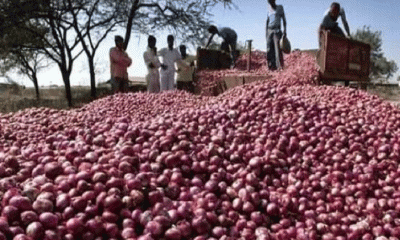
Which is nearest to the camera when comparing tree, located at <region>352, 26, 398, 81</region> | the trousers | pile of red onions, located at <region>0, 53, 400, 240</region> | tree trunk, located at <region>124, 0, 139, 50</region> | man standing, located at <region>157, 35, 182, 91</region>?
pile of red onions, located at <region>0, 53, 400, 240</region>

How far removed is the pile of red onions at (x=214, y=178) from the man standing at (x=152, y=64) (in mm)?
6173

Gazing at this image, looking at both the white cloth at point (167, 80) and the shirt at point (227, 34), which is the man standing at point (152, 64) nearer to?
the white cloth at point (167, 80)

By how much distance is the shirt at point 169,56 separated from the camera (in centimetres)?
1083

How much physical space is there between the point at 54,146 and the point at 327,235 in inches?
89.8

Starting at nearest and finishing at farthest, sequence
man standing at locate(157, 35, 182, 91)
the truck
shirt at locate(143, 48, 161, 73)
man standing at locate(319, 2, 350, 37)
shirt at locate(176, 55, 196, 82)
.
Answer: the truck
man standing at locate(319, 2, 350, 37)
shirt at locate(143, 48, 161, 73)
man standing at locate(157, 35, 182, 91)
shirt at locate(176, 55, 196, 82)

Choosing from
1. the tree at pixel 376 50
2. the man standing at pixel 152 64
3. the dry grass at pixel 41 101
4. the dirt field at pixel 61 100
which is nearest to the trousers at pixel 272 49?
the man standing at pixel 152 64

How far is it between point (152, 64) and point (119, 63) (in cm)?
108

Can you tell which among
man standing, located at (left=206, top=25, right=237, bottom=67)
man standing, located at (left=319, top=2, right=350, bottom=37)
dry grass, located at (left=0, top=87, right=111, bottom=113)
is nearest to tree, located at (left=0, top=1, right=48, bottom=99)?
dry grass, located at (left=0, top=87, right=111, bottom=113)

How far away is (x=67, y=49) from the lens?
20406mm

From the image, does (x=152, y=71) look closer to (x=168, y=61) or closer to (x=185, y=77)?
(x=168, y=61)

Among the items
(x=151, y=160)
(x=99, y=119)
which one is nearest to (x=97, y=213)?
(x=151, y=160)

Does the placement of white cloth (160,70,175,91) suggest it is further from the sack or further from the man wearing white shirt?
the sack

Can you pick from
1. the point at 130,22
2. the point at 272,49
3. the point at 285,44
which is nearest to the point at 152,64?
the point at 272,49

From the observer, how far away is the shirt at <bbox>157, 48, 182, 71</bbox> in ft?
35.5
